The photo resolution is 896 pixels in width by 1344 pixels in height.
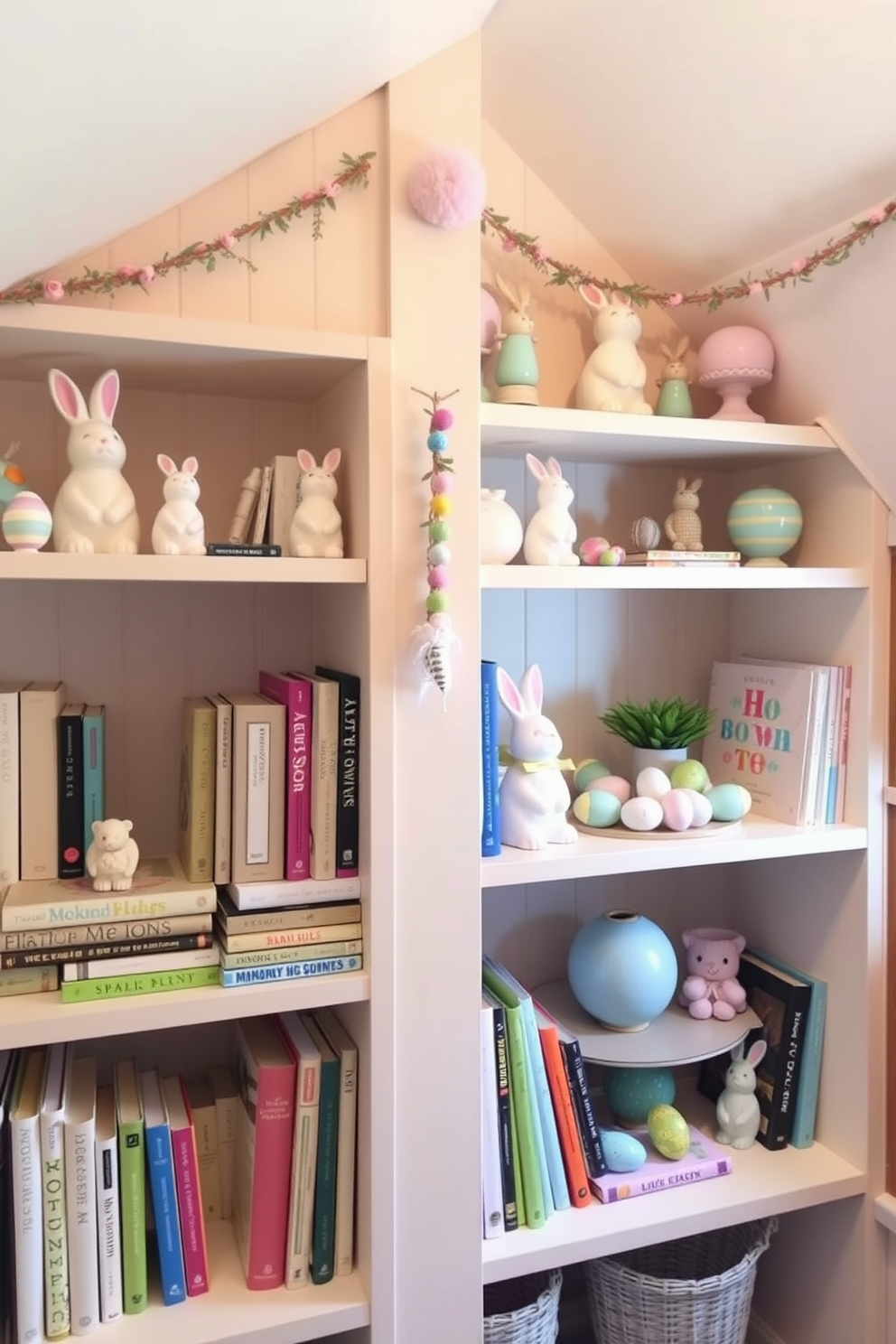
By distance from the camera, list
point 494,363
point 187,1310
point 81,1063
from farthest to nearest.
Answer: point 494,363 < point 81,1063 < point 187,1310

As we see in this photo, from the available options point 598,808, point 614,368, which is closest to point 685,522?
point 614,368

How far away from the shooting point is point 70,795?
4.09 feet

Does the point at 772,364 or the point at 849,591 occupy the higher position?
the point at 772,364

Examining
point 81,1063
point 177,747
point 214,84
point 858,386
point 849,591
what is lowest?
point 81,1063

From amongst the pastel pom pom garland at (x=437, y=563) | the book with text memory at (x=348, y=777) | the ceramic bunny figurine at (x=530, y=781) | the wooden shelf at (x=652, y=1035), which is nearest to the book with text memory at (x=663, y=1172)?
the wooden shelf at (x=652, y=1035)

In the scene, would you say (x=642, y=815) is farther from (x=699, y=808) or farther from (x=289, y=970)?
(x=289, y=970)

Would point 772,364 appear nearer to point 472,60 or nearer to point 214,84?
point 472,60

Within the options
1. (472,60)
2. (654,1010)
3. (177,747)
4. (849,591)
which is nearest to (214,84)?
(472,60)

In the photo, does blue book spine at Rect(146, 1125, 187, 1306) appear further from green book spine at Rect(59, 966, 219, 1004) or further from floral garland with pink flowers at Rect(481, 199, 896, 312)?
floral garland with pink flowers at Rect(481, 199, 896, 312)

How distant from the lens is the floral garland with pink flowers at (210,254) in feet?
3.58

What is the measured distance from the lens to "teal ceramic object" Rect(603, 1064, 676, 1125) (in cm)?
156

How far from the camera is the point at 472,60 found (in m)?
1.25

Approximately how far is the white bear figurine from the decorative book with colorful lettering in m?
0.96

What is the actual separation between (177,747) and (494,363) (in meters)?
0.72
